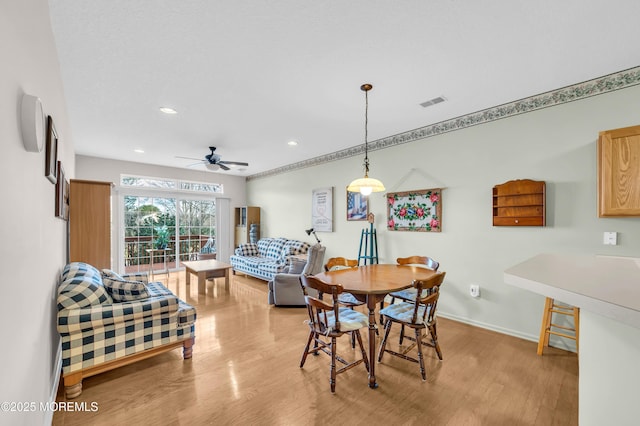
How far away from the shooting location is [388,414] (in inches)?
74.2

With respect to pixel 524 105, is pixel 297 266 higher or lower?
lower

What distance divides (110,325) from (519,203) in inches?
161

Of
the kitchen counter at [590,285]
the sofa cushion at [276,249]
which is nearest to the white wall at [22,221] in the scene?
the kitchen counter at [590,285]

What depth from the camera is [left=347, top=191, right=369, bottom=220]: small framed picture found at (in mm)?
4625

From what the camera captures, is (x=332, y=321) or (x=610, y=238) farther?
(x=610, y=238)

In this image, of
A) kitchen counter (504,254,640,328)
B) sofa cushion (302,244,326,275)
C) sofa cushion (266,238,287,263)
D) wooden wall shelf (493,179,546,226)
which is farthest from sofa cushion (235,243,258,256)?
kitchen counter (504,254,640,328)

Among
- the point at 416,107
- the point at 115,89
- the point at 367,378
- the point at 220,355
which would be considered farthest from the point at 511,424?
the point at 115,89

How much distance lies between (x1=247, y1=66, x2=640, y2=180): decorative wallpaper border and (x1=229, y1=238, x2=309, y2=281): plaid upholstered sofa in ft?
7.63

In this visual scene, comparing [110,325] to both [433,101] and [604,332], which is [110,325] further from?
[433,101]

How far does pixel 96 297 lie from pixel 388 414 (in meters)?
2.44

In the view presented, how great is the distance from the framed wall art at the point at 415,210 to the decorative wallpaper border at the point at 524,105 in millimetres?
812

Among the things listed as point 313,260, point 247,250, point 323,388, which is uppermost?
point 313,260

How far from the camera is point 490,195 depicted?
326cm

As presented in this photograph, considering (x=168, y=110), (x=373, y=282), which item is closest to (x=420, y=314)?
(x=373, y=282)
